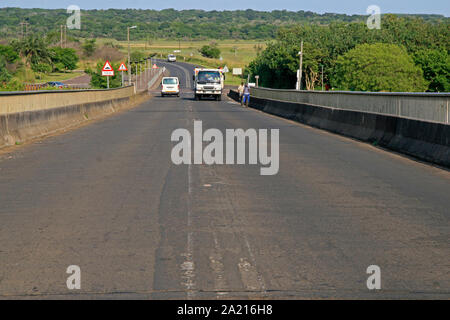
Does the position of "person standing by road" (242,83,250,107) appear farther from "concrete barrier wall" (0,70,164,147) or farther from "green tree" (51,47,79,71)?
"green tree" (51,47,79,71)

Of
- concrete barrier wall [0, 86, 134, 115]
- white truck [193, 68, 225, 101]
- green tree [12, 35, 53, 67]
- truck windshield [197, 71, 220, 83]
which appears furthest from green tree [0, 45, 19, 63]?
concrete barrier wall [0, 86, 134, 115]

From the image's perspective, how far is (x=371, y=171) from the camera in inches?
513

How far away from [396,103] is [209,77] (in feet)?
148

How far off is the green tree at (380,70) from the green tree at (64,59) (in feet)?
251

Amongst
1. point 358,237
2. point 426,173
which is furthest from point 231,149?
point 358,237

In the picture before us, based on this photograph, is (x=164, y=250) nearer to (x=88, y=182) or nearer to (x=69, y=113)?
(x=88, y=182)

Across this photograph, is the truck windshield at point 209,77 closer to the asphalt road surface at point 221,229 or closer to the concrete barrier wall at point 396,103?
the concrete barrier wall at point 396,103

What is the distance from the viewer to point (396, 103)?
61.4 feet

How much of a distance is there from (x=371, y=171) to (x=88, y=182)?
5.20 m

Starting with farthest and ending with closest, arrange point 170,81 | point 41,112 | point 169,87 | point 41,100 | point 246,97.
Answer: point 170,81, point 169,87, point 246,97, point 41,100, point 41,112

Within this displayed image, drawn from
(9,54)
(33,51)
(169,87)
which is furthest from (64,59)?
(169,87)

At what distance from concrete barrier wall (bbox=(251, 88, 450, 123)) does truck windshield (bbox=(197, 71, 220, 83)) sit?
105 feet

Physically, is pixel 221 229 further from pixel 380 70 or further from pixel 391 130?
pixel 380 70

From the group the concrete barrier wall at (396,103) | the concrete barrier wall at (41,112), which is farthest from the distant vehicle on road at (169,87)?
the concrete barrier wall at (396,103)
